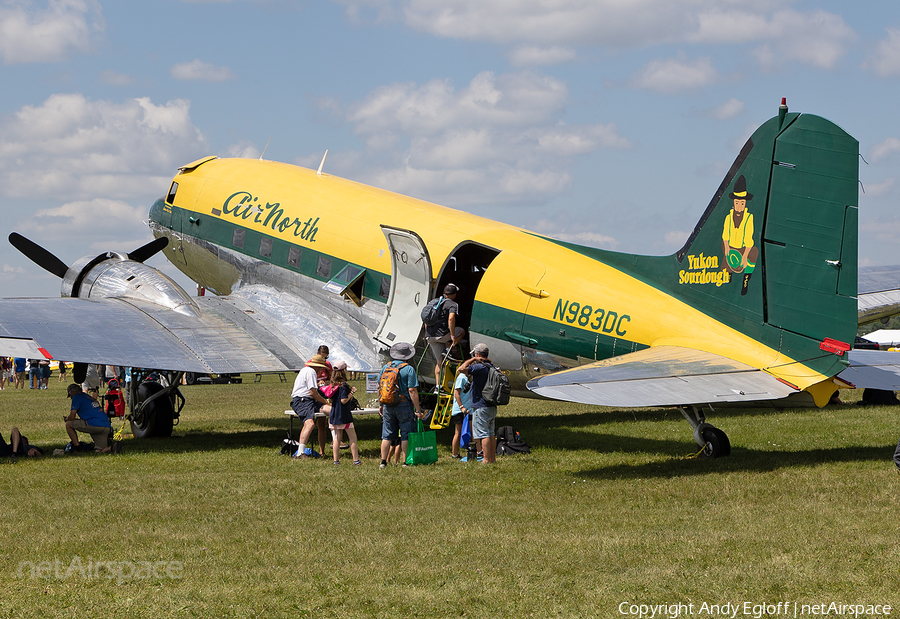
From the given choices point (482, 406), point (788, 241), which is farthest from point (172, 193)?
point (788, 241)

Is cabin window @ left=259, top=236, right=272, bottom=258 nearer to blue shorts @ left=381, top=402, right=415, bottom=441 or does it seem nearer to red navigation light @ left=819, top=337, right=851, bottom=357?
blue shorts @ left=381, top=402, right=415, bottom=441

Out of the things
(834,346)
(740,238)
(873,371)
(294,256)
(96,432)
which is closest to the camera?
(834,346)

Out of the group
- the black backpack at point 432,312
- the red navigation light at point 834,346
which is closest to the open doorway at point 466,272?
the black backpack at point 432,312

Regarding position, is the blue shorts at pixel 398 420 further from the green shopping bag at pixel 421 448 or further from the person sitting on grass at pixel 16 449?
the person sitting on grass at pixel 16 449

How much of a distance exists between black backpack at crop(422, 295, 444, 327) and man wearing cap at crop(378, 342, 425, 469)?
124cm

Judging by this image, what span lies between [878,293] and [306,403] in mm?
12509

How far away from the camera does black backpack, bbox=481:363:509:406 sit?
38.2 feet

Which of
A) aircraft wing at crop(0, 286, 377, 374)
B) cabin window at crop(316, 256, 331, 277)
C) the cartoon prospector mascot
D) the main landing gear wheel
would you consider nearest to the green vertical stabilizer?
the cartoon prospector mascot

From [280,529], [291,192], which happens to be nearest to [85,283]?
[291,192]

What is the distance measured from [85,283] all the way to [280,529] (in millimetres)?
10602

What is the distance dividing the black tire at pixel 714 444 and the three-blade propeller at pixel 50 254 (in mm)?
11863

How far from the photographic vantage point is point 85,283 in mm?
17125

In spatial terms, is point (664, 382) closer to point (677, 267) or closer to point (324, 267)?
point (677, 267)

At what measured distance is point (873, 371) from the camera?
11.5 m
